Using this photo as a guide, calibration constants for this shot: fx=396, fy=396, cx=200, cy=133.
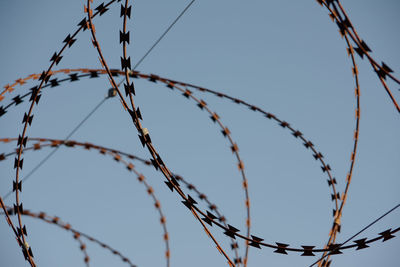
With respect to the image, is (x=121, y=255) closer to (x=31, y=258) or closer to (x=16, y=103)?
(x=31, y=258)

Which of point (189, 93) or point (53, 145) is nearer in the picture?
point (189, 93)

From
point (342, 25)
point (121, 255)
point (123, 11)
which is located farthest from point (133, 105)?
point (121, 255)

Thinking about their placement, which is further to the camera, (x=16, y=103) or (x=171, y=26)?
(x=171, y=26)

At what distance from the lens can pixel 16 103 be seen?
5.94 meters

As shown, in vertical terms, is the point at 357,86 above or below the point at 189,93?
below

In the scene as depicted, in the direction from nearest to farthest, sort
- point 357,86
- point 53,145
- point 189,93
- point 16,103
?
point 357,86 < point 16,103 < point 189,93 < point 53,145

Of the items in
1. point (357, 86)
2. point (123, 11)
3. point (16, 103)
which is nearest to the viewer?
point (123, 11)

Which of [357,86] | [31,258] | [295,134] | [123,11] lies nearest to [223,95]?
[295,134]

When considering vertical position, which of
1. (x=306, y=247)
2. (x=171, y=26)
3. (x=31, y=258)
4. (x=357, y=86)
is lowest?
(x=306, y=247)

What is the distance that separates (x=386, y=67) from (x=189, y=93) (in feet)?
11.2

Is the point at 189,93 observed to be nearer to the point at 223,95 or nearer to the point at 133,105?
the point at 223,95

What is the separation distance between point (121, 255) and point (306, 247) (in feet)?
16.4

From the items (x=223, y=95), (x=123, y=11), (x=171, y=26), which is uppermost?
(x=171, y=26)

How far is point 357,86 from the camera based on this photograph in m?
5.09
